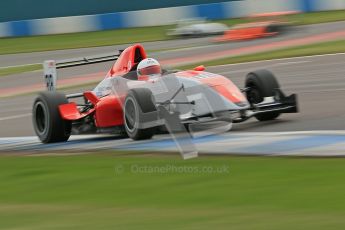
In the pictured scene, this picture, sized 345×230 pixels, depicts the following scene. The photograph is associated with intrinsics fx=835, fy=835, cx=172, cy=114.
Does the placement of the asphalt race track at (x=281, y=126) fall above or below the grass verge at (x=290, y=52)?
above

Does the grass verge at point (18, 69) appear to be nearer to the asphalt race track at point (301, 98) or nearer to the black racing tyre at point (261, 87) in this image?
the asphalt race track at point (301, 98)

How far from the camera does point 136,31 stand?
34219 mm

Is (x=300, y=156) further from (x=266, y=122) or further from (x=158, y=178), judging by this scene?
(x=266, y=122)

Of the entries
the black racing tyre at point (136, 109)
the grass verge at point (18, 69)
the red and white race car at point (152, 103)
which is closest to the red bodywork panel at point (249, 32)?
the grass verge at point (18, 69)

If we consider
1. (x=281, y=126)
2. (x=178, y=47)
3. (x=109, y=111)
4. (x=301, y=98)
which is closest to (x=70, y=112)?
(x=109, y=111)

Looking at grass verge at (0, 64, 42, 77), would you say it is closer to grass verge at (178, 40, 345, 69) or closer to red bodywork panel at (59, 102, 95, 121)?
grass verge at (178, 40, 345, 69)

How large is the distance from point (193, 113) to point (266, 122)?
132 cm

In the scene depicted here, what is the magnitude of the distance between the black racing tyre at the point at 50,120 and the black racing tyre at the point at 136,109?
1.25 m

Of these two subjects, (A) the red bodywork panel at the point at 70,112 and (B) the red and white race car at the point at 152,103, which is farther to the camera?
(A) the red bodywork panel at the point at 70,112

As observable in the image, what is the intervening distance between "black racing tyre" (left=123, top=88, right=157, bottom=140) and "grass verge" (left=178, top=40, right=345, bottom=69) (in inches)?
448

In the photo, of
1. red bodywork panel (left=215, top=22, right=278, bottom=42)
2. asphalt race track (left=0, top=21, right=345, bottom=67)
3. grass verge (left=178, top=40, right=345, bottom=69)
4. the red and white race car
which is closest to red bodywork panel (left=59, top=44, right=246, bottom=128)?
the red and white race car

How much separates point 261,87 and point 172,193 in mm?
4188

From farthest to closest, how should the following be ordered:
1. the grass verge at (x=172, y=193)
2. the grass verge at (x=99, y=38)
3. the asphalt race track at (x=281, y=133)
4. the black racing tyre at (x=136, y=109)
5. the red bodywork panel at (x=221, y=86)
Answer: the grass verge at (x=99, y=38), the red bodywork panel at (x=221, y=86), the black racing tyre at (x=136, y=109), the asphalt race track at (x=281, y=133), the grass verge at (x=172, y=193)

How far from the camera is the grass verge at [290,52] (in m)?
Answer: 21.0
